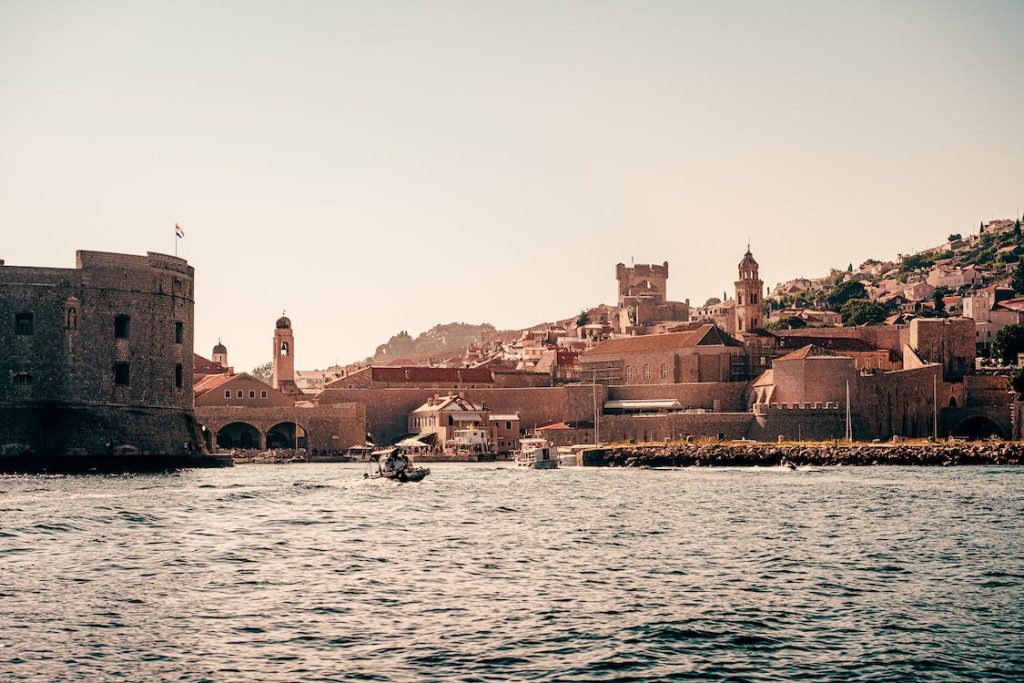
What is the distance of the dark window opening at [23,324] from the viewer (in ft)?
180

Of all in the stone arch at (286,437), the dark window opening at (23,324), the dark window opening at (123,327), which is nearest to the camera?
the dark window opening at (23,324)

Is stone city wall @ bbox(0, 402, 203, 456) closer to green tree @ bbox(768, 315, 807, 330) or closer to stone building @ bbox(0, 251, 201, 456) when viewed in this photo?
stone building @ bbox(0, 251, 201, 456)

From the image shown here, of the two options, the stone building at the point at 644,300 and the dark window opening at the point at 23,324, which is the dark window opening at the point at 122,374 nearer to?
the dark window opening at the point at 23,324

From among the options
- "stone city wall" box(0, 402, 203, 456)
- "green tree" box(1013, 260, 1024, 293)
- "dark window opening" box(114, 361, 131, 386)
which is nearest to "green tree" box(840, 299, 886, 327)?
"green tree" box(1013, 260, 1024, 293)

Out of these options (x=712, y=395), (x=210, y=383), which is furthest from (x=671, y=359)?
(x=210, y=383)

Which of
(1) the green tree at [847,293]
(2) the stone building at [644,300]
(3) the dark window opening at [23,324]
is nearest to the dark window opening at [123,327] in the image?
(3) the dark window opening at [23,324]

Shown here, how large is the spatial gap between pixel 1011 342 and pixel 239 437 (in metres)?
61.1

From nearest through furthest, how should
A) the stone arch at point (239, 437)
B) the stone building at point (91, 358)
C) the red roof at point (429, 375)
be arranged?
the stone building at point (91, 358), the stone arch at point (239, 437), the red roof at point (429, 375)

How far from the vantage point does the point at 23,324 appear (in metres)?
55.1

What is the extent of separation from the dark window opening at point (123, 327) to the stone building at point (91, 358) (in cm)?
4

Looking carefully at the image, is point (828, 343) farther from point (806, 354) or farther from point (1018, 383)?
point (1018, 383)

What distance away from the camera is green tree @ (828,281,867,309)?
170m

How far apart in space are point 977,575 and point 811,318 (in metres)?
124

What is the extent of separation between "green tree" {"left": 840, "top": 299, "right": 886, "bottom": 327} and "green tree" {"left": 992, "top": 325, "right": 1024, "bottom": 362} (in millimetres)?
39588
